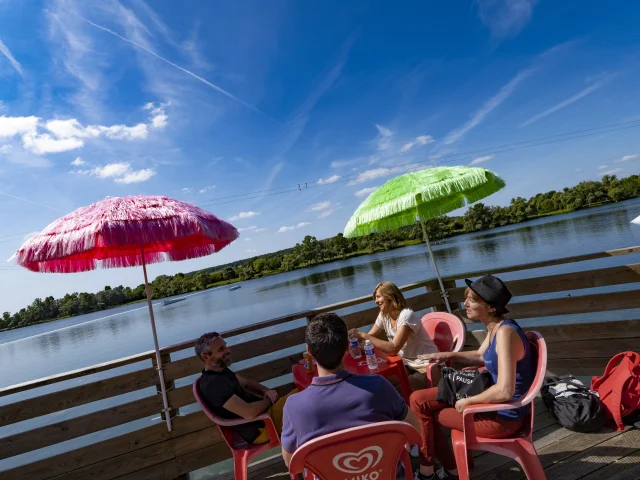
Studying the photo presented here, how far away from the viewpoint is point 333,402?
1.34m

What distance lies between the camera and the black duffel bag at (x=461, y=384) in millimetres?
1906

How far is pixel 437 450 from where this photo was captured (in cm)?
216

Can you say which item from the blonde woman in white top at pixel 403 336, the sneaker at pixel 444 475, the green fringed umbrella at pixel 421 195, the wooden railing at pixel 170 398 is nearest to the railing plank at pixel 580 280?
the wooden railing at pixel 170 398

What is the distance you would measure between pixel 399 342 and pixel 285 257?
85.3 metres

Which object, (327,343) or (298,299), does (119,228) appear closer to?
(327,343)

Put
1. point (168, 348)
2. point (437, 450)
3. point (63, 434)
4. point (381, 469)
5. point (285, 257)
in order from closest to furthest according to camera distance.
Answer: point (381, 469) → point (437, 450) → point (63, 434) → point (168, 348) → point (285, 257)

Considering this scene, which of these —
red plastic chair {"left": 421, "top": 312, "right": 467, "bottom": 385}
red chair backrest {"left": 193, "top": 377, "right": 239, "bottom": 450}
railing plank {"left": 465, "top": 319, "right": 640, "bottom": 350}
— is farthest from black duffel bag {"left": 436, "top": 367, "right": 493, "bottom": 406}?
railing plank {"left": 465, "top": 319, "right": 640, "bottom": 350}

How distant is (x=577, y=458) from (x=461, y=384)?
107 cm

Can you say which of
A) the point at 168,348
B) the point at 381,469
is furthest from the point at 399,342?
the point at 168,348

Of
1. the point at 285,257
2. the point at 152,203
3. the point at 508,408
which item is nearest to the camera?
the point at 508,408

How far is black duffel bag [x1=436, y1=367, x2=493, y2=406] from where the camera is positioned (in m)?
1.91

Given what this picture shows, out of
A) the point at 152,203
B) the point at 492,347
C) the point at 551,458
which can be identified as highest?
the point at 152,203

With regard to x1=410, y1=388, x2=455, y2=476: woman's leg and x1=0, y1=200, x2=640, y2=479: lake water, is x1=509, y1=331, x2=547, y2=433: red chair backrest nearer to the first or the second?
x1=410, y1=388, x2=455, y2=476: woman's leg

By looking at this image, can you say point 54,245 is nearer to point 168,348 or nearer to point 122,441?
point 168,348
